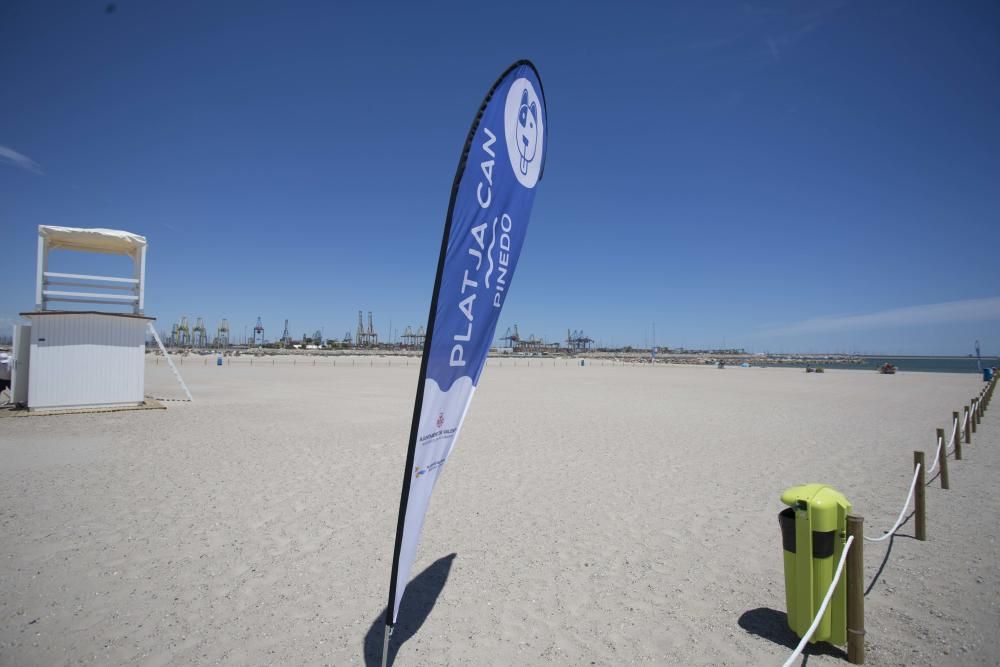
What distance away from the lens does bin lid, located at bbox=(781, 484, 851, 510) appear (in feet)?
10.1

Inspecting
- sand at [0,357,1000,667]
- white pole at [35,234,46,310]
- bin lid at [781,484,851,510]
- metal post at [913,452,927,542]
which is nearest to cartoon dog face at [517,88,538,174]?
bin lid at [781,484,851,510]

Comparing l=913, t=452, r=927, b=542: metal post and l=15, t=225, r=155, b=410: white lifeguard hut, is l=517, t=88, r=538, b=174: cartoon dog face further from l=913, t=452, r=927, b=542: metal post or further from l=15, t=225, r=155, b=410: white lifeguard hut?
l=15, t=225, r=155, b=410: white lifeguard hut

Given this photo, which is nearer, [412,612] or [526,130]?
[526,130]

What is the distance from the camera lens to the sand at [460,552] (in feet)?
10.6

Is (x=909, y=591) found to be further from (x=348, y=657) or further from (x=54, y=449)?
(x=54, y=449)

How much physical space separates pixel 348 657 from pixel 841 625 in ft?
11.1

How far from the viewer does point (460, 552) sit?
4707mm

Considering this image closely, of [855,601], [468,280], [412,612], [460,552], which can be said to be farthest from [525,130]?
[460,552]

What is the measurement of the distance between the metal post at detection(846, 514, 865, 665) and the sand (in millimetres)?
152

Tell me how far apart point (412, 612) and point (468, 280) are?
2.80 metres

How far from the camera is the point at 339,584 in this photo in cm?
399

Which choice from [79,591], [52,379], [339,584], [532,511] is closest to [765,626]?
[532,511]

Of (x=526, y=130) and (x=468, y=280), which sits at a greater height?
(x=526, y=130)

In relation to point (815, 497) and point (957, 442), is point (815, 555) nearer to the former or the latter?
point (815, 497)
